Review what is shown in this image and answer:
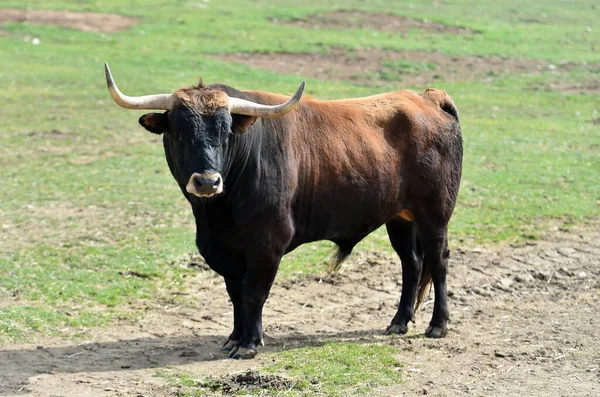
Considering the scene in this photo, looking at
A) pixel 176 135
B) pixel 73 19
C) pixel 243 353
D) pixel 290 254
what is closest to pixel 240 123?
pixel 176 135

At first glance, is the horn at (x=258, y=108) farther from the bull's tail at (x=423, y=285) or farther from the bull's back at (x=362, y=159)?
the bull's tail at (x=423, y=285)

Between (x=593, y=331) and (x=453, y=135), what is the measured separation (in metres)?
2.30

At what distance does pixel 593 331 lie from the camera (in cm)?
944

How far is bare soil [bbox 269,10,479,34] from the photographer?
30.6m

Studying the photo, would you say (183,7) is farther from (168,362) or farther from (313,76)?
(168,362)

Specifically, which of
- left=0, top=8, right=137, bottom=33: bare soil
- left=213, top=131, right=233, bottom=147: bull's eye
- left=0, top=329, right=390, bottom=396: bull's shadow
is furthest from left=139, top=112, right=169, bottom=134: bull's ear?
left=0, top=8, right=137, bottom=33: bare soil

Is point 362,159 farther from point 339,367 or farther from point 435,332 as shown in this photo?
point 339,367

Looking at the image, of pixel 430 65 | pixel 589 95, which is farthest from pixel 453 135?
pixel 430 65

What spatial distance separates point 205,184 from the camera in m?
7.69

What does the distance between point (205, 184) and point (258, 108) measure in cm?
94

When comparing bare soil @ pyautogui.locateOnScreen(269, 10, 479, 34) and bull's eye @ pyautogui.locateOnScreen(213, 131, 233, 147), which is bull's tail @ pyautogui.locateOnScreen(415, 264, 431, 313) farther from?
bare soil @ pyautogui.locateOnScreen(269, 10, 479, 34)

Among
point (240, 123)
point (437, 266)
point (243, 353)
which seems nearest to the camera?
point (240, 123)

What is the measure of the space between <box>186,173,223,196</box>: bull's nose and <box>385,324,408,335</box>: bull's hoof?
2.64 metres

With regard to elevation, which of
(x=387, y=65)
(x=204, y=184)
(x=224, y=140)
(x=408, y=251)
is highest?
(x=224, y=140)
